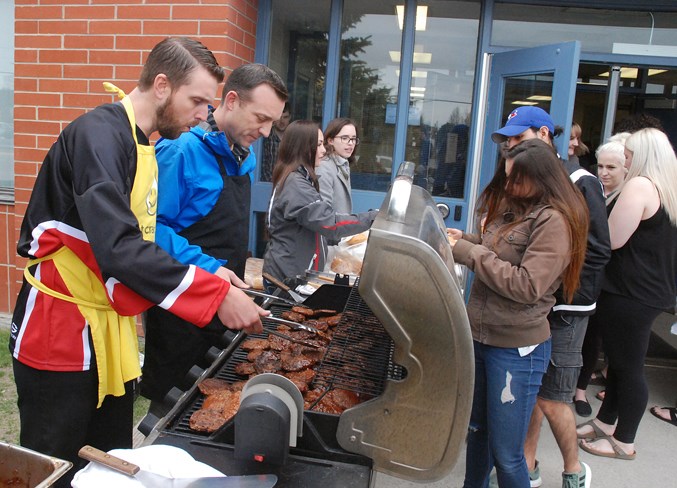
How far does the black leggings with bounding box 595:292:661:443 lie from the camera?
11.3ft

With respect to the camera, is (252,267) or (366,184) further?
(366,184)

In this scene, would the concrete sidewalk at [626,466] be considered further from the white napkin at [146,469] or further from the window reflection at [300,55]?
the window reflection at [300,55]

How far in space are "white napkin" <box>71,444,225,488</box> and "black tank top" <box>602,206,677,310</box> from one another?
3031mm

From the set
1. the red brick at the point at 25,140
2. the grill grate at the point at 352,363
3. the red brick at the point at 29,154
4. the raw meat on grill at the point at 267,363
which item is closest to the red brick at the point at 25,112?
the red brick at the point at 25,140

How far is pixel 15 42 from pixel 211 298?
13.9ft

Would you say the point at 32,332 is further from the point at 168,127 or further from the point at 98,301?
the point at 168,127

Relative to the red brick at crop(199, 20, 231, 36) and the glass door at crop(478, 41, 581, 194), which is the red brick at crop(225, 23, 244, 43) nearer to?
the red brick at crop(199, 20, 231, 36)

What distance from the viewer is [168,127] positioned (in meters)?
1.95

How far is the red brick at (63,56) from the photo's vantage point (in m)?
4.51

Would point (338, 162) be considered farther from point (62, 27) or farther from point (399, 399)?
point (399, 399)

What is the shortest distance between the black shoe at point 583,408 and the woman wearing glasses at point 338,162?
239 cm

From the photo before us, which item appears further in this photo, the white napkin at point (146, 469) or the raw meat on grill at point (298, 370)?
the raw meat on grill at point (298, 370)

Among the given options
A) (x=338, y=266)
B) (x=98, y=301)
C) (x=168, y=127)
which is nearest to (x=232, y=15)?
(x=338, y=266)

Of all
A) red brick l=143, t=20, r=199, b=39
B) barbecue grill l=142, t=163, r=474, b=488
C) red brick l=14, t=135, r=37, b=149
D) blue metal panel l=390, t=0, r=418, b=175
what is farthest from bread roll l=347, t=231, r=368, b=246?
red brick l=14, t=135, r=37, b=149
